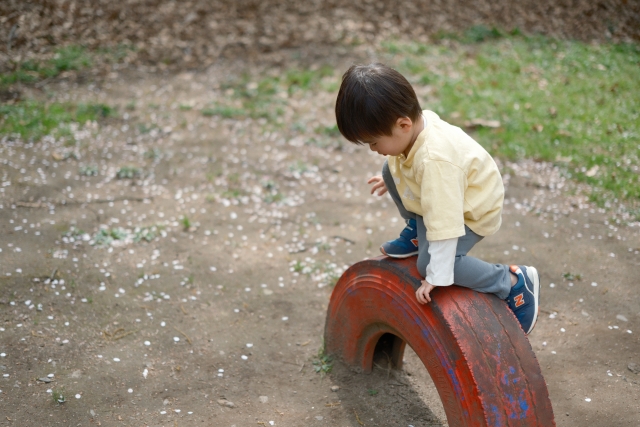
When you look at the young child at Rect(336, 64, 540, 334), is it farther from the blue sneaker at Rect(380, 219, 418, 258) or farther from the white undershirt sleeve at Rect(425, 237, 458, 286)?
the blue sneaker at Rect(380, 219, 418, 258)

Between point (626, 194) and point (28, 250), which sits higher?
point (626, 194)

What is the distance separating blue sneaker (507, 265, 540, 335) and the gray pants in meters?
0.07

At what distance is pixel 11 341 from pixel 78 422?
35.9 inches

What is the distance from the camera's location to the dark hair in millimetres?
2654

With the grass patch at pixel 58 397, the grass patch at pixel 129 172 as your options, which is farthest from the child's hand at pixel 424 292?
the grass patch at pixel 129 172

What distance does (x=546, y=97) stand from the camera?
7.32m

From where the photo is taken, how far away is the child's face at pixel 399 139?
2717mm

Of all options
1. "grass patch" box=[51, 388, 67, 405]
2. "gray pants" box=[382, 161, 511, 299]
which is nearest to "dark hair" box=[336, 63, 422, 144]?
"gray pants" box=[382, 161, 511, 299]

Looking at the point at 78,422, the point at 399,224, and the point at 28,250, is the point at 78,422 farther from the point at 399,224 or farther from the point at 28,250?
the point at 399,224

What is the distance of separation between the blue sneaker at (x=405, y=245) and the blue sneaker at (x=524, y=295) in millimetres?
515

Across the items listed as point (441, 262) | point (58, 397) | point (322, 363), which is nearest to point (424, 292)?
point (441, 262)

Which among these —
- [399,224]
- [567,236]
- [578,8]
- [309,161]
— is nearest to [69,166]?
[309,161]

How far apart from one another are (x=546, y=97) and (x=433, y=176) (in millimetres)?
5359

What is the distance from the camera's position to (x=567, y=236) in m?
5.05
